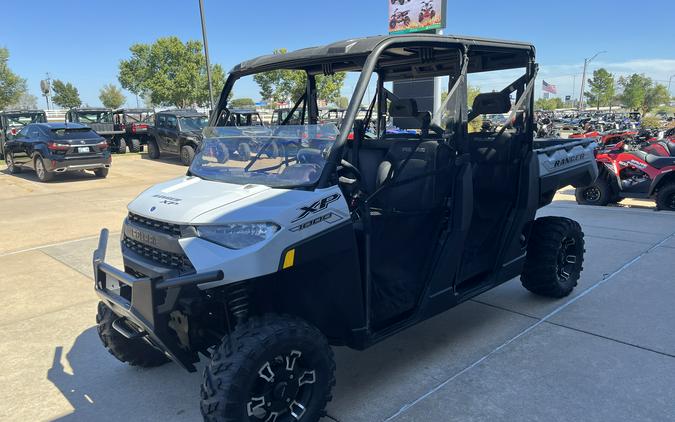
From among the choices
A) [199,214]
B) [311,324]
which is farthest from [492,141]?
[199,214]

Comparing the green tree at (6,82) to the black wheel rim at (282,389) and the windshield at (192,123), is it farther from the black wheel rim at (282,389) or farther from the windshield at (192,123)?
the black wheel rim at (282,389)

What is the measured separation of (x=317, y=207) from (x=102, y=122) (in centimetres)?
2048

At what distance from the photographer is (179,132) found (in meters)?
16.7

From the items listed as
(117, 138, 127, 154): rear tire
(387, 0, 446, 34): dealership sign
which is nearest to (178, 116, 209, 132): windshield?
(117, 138, 127, 154): rear tire

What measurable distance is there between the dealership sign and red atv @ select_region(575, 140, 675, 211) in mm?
9704

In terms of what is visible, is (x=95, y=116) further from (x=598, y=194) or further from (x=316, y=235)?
(x=316, y=235)

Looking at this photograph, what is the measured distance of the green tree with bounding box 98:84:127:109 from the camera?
7981 cm

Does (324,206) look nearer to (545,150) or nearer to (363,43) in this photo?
(363,43)

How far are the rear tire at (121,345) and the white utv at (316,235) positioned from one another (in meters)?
0.01

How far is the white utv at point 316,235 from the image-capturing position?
2365mm

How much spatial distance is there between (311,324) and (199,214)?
0.86 meters

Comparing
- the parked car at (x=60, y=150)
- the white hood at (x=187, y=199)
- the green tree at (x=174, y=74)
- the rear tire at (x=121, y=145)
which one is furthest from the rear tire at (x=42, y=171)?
the green tree at (x=174, y=74)

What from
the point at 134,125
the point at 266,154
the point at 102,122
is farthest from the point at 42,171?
the point at 266,154

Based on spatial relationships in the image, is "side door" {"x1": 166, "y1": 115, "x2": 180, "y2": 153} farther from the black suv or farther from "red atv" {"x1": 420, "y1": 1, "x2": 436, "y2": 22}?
"red atv" {"x1": 420, "y1": 1, "x2": 436, "y2": 22}
